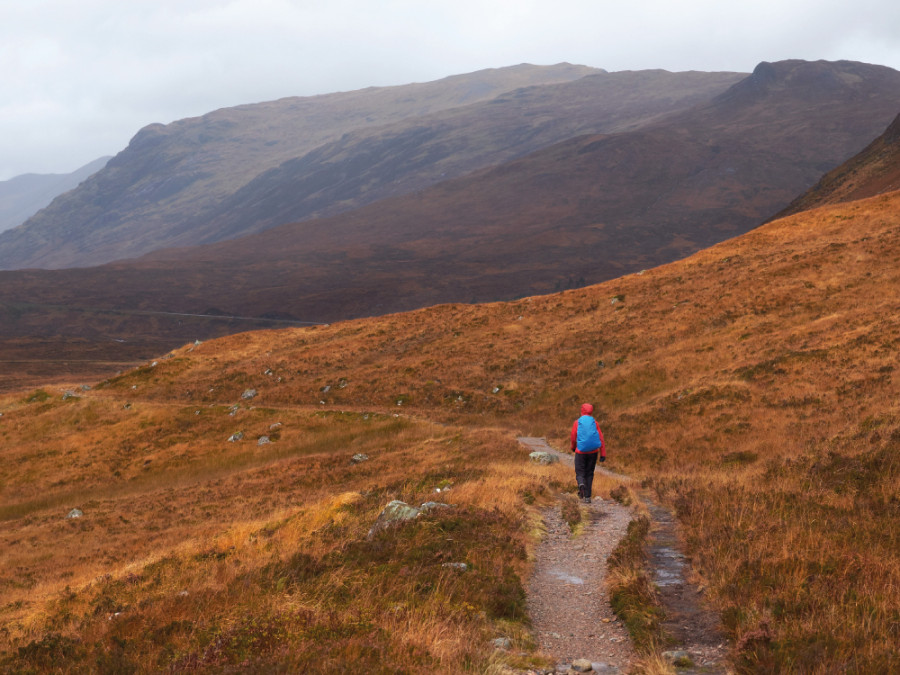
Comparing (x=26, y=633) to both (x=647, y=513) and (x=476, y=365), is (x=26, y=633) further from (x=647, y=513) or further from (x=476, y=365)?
(x=476, y=365)

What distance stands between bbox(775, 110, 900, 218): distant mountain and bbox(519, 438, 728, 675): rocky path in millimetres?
88526

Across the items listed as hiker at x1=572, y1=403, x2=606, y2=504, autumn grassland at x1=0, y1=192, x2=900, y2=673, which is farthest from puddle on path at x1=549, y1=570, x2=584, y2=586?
hiker at x1=572, y1=403, x2=606, y2=504

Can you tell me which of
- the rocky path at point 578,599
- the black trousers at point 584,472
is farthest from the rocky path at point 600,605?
the black trousers at point 584,472

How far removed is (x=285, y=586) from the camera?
970 centimetres

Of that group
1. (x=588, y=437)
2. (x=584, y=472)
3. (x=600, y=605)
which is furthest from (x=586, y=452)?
(x=600, y=605)

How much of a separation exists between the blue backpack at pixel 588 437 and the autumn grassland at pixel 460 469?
1.49 meters

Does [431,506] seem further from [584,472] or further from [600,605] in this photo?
[584,472]

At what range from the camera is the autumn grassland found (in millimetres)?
7891

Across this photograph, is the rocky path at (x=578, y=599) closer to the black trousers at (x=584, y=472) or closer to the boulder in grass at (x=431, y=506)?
the boulder in grass at (x=431, y=506)

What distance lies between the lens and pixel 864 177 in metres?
103

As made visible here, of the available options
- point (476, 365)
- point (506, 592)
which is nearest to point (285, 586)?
point (506, 592)

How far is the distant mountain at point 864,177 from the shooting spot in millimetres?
92125

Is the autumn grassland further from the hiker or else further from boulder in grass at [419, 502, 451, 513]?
the hiker

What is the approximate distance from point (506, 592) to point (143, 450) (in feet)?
134
